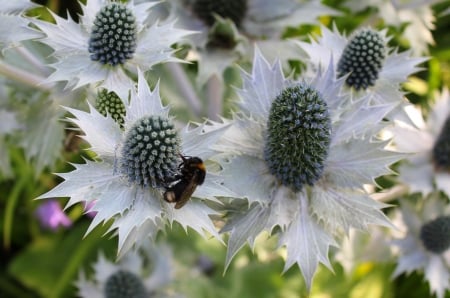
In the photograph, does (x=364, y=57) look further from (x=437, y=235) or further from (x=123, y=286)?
(x=123, y=286)

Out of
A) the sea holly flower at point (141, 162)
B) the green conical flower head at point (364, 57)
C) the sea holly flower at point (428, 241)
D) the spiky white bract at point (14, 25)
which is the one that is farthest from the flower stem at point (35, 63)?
the sea holly flower at point (428, 241)

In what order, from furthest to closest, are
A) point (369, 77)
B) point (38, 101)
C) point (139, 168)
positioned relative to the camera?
point (38, 101) → point (369, 77) → point (139, 168)

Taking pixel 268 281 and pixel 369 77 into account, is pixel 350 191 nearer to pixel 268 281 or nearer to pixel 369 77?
pixel 369 77

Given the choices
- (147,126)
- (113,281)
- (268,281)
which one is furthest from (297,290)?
(147,126)

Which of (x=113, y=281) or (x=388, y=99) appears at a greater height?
(x=388, y=99)

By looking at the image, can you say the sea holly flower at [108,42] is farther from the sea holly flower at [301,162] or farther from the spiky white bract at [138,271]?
the spiky white bract at [138,271]

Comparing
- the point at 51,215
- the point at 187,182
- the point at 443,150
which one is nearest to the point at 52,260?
the point at 51,215
